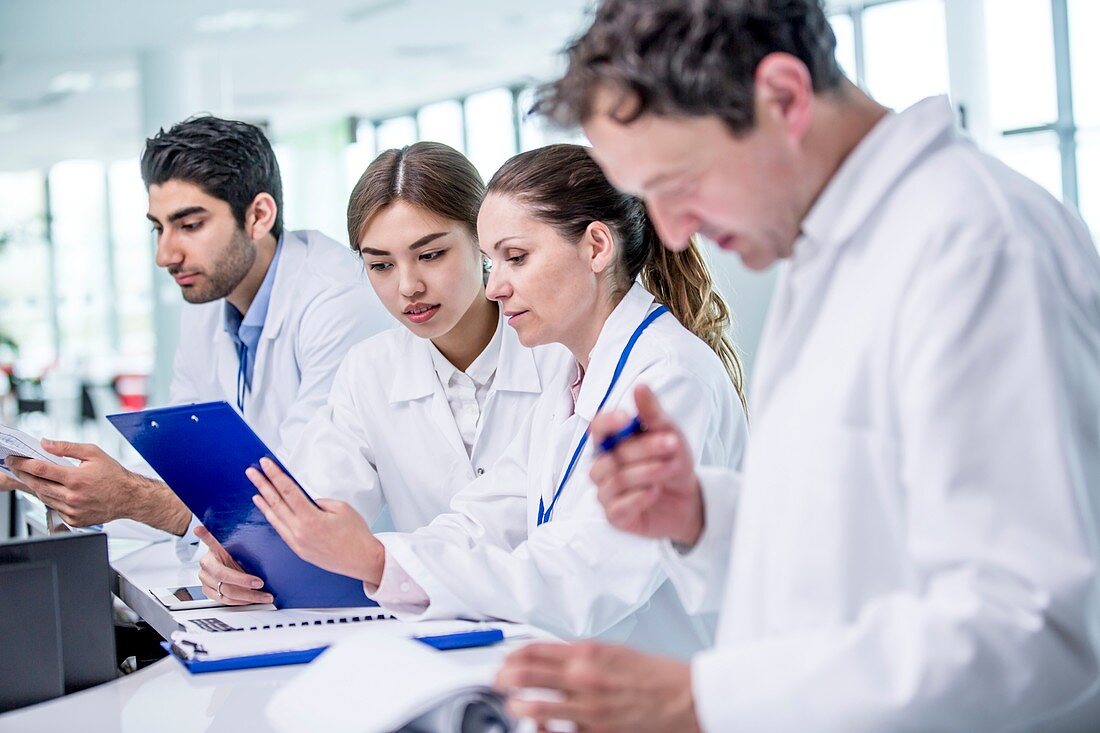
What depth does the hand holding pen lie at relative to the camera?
114 cm

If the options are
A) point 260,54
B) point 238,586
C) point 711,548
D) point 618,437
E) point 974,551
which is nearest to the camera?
point 974,551

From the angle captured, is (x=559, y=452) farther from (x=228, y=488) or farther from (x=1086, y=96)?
(x=1086, y=96)

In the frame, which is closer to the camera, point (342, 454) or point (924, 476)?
point (924, 476)

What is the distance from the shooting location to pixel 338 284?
10.2 feet

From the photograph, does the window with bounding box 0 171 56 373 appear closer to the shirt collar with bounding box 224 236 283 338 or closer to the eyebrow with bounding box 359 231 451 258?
the shirt collar with bounding box 224 236 283 338

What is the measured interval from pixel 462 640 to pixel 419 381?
1.02 m

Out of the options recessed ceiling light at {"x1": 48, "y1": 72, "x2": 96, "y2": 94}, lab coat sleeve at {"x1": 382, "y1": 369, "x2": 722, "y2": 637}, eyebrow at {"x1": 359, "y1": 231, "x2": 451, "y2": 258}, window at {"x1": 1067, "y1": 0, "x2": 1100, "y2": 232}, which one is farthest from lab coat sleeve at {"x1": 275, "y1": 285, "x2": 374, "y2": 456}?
recessed ceiling light at {"x1": 48, "y1": 72, "x2": 96, "y2": 94}

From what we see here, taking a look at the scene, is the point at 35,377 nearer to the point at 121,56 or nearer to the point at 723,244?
the point at 121,56

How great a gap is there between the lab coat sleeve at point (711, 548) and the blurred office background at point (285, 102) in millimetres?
1468

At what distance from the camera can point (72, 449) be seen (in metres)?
2.39

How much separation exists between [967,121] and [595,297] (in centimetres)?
600

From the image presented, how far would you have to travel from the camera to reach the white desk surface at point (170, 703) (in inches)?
53.2

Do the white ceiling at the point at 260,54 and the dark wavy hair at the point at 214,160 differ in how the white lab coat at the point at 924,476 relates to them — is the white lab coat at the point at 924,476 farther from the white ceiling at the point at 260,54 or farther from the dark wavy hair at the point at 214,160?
the white ceiling at the point at 260,54

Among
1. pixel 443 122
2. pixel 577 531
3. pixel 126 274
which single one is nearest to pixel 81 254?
pixel 126 274
